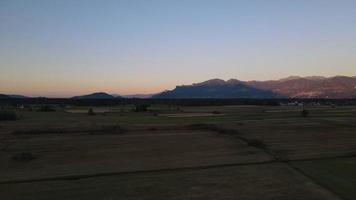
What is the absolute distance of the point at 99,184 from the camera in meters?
23.7

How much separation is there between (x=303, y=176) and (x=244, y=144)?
1325 cm

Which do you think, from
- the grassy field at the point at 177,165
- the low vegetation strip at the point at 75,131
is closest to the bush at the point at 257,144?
the grassy field at the point at 177,165

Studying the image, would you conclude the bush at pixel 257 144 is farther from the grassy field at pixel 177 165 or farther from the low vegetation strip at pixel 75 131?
the low vegetation strip at pixel 75 131

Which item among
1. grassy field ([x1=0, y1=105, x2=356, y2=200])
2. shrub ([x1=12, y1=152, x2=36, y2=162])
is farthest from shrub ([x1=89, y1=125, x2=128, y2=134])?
shrub ([x1=12, y1=152, x2=36, y2=162])

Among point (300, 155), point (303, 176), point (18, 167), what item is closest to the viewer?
point (303, 176)

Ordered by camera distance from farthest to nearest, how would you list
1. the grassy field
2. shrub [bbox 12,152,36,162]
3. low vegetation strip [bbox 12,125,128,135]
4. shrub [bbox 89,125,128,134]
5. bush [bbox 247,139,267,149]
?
shrub [bbox 89,125,128,134], low vegetation strip [bbox 12,125,128,135], bush [bbox 247,139,267,149], shrub [bbox 12,152,36,162], the grassy field

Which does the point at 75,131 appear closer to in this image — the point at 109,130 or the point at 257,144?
the point at 109,130

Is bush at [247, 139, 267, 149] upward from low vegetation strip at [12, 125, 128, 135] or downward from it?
downward

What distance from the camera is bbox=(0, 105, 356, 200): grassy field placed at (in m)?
22.2

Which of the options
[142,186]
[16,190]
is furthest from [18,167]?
[142,186]

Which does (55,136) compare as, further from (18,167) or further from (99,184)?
(99,184)

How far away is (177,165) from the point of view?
29.4 m

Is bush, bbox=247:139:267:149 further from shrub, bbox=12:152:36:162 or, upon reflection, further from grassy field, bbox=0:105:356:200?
shrub, bbox=12:152:36:162

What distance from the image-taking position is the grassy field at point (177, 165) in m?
22.2
